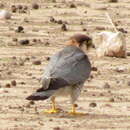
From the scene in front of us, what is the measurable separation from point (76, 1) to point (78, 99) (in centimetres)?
831

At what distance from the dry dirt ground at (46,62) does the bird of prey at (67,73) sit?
25cm

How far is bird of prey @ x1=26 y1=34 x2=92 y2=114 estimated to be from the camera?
955cm

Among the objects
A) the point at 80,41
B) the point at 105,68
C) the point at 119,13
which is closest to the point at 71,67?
the point at 80,41

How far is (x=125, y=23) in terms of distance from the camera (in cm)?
1634

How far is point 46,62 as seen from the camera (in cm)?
1279

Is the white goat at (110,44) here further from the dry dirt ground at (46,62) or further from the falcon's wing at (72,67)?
the falcon's wing at (72,67)

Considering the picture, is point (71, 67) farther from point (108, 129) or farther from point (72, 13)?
point (72, 13)

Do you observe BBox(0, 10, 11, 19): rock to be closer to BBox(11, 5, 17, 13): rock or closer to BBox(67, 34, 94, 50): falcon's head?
BBox(11, 5, 17, 13): rock

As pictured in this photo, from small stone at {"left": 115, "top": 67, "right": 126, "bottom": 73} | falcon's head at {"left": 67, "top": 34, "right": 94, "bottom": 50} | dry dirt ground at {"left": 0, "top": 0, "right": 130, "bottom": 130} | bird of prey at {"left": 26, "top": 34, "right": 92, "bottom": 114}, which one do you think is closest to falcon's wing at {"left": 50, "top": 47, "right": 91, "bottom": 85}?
bird of prey at {"left": 26, "top": 34, "right": 92, "bottom": 114}

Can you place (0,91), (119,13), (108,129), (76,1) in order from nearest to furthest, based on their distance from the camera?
1. (108,129)
2. (0,91)
3. (119,13)
4. (76,1)

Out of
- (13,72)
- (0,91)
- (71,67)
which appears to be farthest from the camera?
(13,72)

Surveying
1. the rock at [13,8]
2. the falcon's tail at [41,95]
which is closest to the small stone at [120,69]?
the falcon's tail at [41,95]

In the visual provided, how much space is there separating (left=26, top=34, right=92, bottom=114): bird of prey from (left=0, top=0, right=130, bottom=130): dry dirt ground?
25 centimetres

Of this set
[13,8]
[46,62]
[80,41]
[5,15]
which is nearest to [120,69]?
[46,62]
